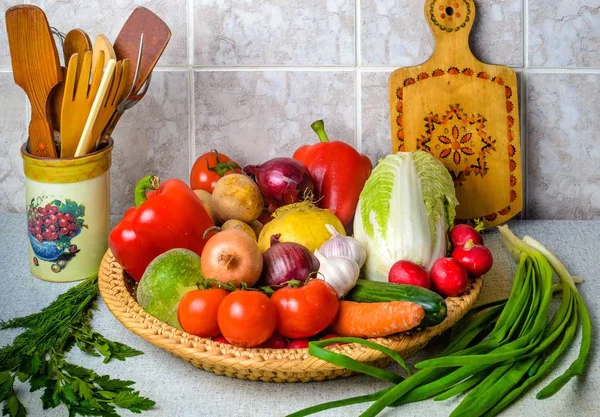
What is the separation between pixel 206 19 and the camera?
58.1 inches

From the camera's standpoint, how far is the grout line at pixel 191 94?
1.48 meters

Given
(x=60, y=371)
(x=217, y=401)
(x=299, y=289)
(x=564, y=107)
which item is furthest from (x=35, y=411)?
(x=564, y=107)

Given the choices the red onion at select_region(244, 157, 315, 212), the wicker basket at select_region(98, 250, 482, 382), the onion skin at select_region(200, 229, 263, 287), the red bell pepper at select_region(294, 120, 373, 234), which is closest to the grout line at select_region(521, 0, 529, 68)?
the red bell pepper at select_region(294, 120, 373, 234)

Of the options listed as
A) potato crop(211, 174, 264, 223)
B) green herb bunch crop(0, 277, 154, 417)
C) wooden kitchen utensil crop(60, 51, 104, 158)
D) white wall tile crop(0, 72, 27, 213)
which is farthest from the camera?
white wall tile crop(0, 72, 27, 213)

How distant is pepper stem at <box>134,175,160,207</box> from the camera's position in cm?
131

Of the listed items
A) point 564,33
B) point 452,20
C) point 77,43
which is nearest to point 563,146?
point 564,33

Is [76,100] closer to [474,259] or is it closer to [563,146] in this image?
[474,259]

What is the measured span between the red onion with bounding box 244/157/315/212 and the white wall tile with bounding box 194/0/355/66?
0.25m

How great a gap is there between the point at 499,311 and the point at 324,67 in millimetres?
576

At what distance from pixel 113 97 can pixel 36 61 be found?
0.12 meters

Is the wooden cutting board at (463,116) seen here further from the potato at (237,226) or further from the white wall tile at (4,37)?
the white wall tile at (4,37)

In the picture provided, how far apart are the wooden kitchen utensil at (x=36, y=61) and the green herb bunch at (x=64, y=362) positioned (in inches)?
9.7

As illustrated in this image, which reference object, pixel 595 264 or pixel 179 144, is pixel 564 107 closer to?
pixel 595 264

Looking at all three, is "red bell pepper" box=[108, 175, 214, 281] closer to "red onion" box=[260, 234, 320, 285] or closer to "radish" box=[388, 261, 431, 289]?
"red onion" box=[260, 234, 320, 285]
